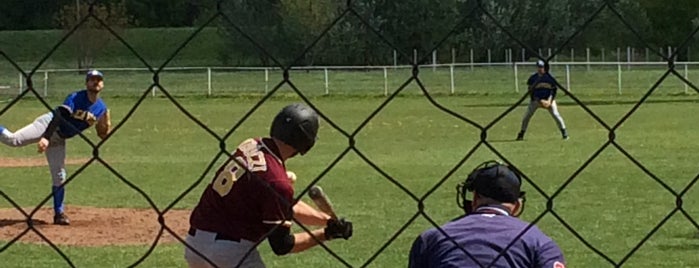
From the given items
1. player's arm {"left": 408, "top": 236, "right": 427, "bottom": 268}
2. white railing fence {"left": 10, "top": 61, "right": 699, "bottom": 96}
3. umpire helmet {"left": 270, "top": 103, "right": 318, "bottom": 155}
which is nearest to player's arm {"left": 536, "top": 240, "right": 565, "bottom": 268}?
player's arm {"left": 408, "top": 236, "right": 427, "bottom": 268}

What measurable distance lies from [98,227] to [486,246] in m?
8.79

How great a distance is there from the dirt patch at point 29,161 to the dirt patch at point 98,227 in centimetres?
588

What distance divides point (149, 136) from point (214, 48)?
2873 cm

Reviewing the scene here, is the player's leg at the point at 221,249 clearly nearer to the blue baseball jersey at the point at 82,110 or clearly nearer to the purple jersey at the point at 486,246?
the purple jersey at the point at 486,246

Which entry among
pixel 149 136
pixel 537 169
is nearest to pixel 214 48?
pixel 149 136

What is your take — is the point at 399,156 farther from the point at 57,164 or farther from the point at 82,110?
the point at 82,110

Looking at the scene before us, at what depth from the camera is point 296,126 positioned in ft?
18.2

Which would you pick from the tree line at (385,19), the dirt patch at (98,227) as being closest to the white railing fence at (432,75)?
the tree line at (385,19)

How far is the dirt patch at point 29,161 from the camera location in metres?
19.8

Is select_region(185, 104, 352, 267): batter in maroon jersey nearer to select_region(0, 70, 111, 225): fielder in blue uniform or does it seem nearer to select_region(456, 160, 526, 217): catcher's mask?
select_region(456, 160, 526, 217): catcher's mask

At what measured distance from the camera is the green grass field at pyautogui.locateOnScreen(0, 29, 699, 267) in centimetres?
1085

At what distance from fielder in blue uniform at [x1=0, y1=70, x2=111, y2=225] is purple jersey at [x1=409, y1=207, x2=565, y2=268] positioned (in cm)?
671

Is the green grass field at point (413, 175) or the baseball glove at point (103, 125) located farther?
the baseball glove at point (103, 125)

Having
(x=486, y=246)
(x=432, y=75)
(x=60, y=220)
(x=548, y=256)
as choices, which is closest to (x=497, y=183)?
(x=548, y=256)
